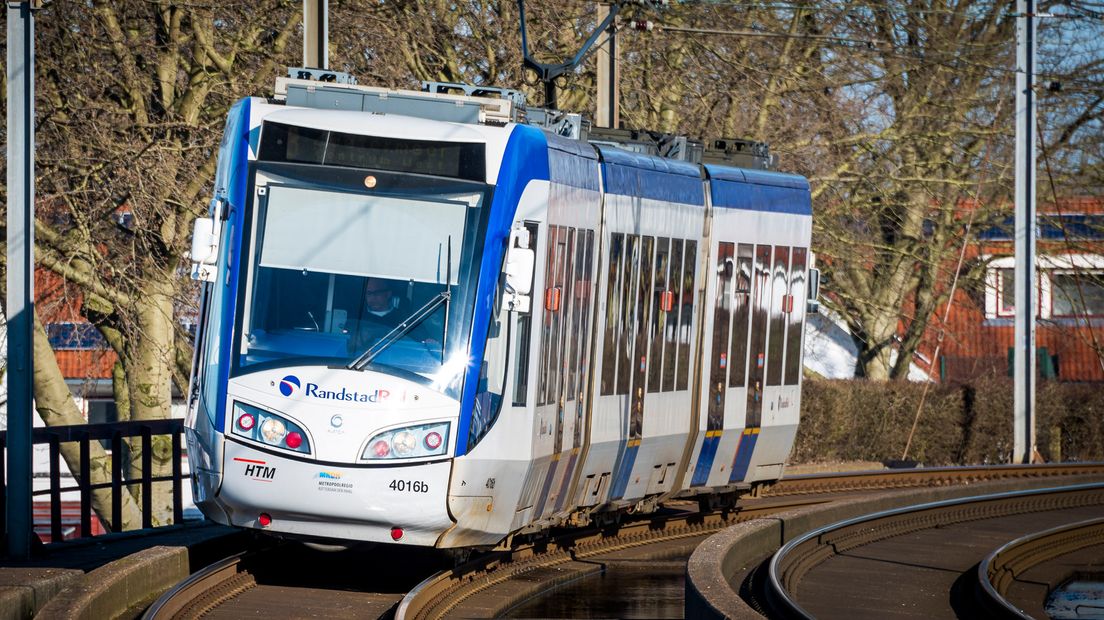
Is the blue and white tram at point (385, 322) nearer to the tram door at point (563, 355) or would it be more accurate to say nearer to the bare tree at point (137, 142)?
the tram door at point (563, 355)

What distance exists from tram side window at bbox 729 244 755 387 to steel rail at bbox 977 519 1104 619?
278cm

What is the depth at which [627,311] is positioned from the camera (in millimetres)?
13461

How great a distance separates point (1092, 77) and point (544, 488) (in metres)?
24.2

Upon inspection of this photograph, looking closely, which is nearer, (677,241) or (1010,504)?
(677,241)

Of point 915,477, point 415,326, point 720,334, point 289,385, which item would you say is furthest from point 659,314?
point 915,477

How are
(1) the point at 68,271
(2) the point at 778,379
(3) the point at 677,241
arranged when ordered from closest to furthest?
(3) the point at 677,241 < (2) the point at 778,379 < (1) the point at 68,271

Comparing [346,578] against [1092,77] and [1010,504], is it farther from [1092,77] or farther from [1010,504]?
[1092,77]

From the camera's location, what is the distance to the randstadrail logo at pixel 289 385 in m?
10.4

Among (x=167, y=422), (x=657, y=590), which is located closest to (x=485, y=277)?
(x=657, y=590)

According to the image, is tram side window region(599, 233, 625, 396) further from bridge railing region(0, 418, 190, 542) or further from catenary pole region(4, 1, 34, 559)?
catenary pole region(4, 1, 34, 559)

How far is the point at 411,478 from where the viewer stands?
10258 millimetres

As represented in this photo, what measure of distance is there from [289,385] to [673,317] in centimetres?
478

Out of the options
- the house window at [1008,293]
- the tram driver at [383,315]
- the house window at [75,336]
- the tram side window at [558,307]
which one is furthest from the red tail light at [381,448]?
the house window at [1008,293]

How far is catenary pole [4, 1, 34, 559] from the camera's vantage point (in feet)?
39.3
